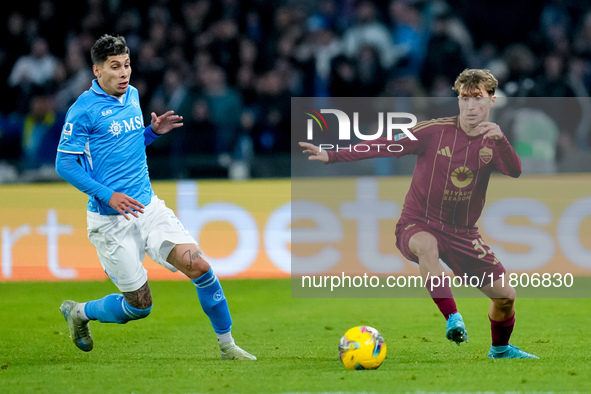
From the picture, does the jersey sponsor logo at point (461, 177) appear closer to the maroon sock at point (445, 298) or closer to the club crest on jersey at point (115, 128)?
the maroon sock at point (445, 298)

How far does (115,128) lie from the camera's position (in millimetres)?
6668

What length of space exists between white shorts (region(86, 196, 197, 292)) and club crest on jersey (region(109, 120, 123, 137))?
1.81 feet

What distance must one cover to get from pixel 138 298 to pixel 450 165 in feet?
7.89

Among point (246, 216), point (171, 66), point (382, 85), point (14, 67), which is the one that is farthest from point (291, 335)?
point (14, 67)

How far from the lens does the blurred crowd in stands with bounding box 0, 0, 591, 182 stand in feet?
39.9

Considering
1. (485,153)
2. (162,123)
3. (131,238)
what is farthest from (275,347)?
(485,153)

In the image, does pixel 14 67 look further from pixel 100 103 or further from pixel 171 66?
pixel 100 103

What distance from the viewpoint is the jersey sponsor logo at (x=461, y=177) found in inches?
265

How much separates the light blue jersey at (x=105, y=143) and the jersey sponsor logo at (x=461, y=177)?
2.19 metres

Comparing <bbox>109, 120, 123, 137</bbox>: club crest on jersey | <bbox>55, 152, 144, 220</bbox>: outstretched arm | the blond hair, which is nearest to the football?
<bbox>55, 152, 144, 220</bbox>: outstretched arm

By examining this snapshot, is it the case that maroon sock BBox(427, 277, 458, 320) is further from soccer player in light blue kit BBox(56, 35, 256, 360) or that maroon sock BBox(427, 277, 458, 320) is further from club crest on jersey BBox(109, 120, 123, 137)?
club crest on jersey BBox(109, 120, 123, 137)

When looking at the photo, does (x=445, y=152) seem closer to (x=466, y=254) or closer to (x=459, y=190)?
(x=459, y=190)

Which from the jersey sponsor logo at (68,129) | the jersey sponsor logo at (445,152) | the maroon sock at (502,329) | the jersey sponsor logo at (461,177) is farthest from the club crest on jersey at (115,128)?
the maroon sock at (502,329)

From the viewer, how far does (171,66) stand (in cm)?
1365
